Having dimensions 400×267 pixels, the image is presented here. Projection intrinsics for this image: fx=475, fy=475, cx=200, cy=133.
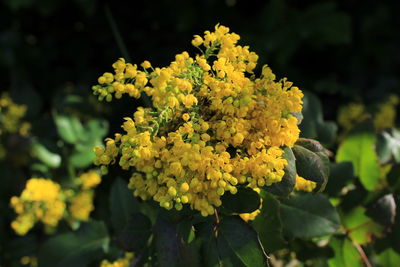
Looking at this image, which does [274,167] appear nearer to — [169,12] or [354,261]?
[354,261]

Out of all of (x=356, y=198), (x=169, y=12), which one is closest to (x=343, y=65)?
(x=169, y=12)

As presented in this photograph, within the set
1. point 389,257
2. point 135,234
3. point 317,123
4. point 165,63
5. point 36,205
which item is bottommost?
point 389,257

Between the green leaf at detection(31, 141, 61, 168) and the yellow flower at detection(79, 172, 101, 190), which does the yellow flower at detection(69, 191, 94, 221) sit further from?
the green leaf at detection(31, 141, 61, 168)

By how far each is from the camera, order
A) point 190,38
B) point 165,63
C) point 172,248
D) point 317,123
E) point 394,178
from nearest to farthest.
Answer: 1. point 172,248
2. point 394,178
3. point 317,123
4. point 165,63
5. point 190,38

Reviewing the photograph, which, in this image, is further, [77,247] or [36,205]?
[36,205]

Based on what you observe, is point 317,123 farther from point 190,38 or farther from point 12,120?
Result: point 190,38

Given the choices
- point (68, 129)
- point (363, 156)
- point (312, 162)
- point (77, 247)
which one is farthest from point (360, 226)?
point (68, 129)

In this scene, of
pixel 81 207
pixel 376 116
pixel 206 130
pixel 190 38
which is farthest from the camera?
pixel 190 38
